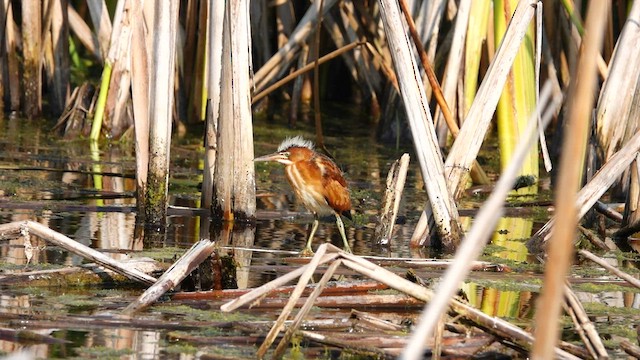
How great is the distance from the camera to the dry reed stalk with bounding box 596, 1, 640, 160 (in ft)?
20.8

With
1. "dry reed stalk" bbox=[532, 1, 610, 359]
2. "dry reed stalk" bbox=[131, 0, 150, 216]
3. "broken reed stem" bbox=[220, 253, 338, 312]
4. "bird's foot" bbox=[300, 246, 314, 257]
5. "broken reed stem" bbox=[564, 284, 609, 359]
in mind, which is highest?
"dry reed stalk" bbox=[131, 0, 150, 216]

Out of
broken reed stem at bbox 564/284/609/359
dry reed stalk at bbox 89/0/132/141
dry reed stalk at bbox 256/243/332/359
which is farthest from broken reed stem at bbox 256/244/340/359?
dry reed stalk at bbox 89/0/132/141

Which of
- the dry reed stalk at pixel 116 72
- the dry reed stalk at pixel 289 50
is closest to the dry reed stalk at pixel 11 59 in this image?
the dry reed stalk at pixel 116 72

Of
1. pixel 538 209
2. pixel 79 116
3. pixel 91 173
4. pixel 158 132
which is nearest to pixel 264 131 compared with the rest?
pixel 79 116

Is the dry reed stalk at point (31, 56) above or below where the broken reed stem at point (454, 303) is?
above

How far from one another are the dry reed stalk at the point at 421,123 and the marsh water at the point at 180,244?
22 cm

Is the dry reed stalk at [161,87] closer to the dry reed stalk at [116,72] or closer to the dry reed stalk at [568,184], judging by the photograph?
the dry reed stalk at [116,72]

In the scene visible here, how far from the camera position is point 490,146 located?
35.8 ft

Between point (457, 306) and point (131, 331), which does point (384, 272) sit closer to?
point (457, 306)

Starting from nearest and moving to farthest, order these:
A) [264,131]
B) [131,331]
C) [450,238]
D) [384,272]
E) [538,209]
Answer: [384,272] → [131,331] → [450,238] → [538,209] → [264,131]

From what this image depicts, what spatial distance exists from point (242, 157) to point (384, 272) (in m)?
2.75

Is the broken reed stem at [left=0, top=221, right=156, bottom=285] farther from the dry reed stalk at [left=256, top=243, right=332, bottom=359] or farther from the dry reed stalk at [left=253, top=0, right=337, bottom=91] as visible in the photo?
the dry reed stalk at [left=253, top=0, right=337, bottom=91]

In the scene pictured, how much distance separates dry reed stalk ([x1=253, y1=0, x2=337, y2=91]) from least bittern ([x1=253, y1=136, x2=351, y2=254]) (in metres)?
4.10

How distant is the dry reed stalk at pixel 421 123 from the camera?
5.70 m
